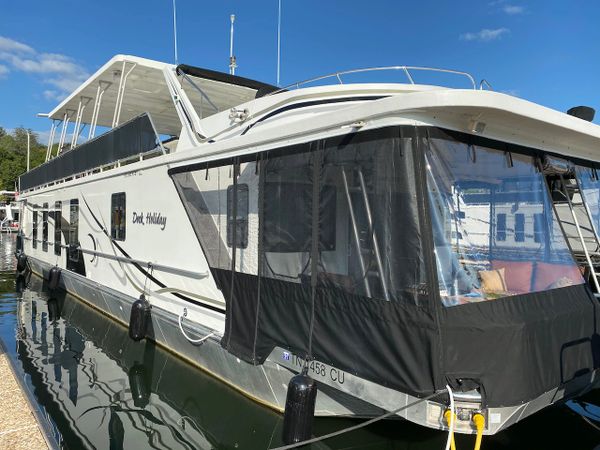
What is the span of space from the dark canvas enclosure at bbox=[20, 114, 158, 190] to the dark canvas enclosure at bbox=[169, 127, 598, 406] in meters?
3.18

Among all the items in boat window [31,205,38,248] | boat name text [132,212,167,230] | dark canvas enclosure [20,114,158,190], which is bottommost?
boat window [31,205,38,248]

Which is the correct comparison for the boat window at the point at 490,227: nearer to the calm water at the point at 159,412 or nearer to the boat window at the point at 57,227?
the calm water at the point at 159,412

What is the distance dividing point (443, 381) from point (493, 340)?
0.40 metres

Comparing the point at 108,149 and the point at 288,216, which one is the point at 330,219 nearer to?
the point at 288,216

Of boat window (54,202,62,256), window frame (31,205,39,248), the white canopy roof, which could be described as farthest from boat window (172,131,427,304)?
window frame (31,205,39,248)

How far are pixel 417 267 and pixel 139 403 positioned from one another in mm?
3579

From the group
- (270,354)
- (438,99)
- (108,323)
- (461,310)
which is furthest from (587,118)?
(108,323)

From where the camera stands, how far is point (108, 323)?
26.8 ft

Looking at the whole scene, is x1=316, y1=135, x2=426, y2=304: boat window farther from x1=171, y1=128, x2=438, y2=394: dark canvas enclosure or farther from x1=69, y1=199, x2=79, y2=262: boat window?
x1=69, y1=199, x2=79, y2=262: boat window

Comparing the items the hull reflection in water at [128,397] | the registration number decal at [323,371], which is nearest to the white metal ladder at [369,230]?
the registration number decal at [323,371]

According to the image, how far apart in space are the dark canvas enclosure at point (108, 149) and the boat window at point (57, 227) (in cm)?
73

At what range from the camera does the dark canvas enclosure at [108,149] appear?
6.89 meters

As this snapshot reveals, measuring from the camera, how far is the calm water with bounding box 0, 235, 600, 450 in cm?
429

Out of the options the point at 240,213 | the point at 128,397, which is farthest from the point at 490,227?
the point at 128,397
